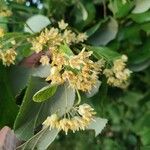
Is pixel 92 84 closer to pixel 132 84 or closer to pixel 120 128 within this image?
pixel 132 84

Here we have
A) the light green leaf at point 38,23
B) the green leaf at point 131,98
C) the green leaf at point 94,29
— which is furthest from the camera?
the green leaf at point 131,98

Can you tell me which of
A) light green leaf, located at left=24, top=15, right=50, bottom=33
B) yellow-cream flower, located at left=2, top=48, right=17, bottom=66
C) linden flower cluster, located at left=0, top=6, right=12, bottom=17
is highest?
linden flower cluster, located at left=0, top=6, right=12, bottom=17

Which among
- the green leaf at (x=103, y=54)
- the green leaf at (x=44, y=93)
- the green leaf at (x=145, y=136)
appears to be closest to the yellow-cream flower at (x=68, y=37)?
the green leaf at (x=103, y=54)

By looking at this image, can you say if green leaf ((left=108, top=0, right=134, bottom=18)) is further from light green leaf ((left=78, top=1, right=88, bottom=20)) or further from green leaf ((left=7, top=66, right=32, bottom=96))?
green leaf ((left=7, top=66, right=32, bottom=96))

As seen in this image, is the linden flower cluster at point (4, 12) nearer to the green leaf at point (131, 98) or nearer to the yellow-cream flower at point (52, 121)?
the yellow-cream flower at point (52, 121)

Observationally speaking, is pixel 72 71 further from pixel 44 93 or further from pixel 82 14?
pixel 82 14

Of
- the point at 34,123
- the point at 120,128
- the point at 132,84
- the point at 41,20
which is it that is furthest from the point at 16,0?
the point at 120,128

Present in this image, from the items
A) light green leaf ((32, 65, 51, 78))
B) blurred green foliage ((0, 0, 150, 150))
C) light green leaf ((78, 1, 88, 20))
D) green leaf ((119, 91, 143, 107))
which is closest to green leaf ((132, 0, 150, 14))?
blurred green foliage ((0, 0, 150, 150))
